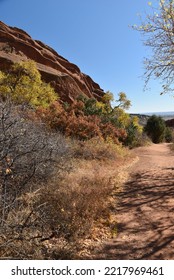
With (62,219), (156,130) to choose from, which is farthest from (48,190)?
(156,130)

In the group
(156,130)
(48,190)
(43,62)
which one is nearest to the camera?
(48,190)

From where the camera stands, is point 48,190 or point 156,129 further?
point 156,129

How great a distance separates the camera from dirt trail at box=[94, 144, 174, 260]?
4555mm

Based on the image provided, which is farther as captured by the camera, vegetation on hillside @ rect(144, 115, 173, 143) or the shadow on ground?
vegetation on hillside @ rect(144, 115, 173, 143)

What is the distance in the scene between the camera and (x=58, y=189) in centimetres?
667

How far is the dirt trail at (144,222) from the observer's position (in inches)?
179

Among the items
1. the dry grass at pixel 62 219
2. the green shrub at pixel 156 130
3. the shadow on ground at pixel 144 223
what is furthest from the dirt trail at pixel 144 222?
the green shrub at pixel 156 130

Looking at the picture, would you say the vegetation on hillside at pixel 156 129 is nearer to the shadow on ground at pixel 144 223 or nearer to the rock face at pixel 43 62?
the rock face at pixel 43 62

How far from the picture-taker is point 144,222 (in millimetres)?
5859

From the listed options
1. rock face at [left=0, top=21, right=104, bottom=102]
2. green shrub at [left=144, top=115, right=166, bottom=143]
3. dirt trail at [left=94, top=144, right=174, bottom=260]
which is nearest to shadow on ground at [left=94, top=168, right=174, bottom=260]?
dirt trail at [left=94, top=144, right=174, bottom=260]

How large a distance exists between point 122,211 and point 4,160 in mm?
3026

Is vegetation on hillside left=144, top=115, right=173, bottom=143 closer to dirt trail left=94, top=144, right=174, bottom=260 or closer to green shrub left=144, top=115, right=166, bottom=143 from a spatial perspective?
green shrub left=144, top=115, right=166, bottom=143

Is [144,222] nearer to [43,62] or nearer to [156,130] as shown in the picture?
[156,130]

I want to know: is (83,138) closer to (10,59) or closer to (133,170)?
(133,170)
